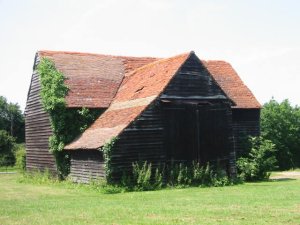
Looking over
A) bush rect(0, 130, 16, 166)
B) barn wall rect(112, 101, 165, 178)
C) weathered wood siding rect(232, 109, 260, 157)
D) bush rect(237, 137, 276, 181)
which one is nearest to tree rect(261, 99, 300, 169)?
weathered wood siding rect(232, 109, 260, 157)

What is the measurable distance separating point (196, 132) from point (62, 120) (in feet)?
29.4

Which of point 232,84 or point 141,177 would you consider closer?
point 141,177

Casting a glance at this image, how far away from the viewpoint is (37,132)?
120ft

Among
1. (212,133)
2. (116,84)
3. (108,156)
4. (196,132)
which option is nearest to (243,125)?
(212,133)

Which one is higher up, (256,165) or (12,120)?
(12,120)

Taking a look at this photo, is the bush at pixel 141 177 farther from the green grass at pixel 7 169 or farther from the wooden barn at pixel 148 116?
the green grass at pixel 7 169

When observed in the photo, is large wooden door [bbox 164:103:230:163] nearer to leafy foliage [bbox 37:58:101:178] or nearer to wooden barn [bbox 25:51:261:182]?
wooden barn [bbox 25:51:261:182]

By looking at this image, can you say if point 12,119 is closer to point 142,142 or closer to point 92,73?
point 92,73

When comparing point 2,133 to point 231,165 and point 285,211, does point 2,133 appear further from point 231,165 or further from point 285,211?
point 285,211

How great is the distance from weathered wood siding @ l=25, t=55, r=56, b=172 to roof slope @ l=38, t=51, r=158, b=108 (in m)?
2.27

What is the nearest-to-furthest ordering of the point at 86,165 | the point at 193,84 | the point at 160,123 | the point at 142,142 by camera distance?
the point at 142,142, the point at 160,123, the point at 86,165, the point at 193,84

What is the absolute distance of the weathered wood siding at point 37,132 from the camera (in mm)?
34562

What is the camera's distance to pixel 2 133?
64625 mm

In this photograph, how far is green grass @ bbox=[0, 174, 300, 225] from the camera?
15297 mm
